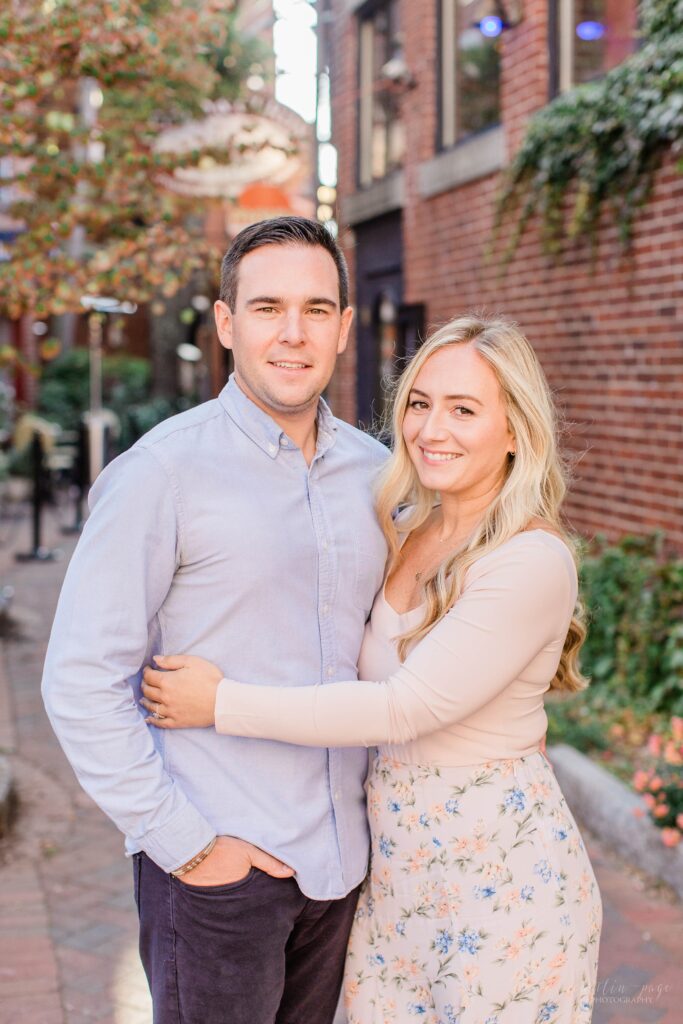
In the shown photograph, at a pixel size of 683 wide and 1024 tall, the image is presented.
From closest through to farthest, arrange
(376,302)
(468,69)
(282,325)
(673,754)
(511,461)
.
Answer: (282,325), (511,461), (673,754), (468,69), (376,302)

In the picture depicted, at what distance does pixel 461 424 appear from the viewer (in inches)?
92.9

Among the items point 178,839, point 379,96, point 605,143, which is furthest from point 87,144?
point 379,96

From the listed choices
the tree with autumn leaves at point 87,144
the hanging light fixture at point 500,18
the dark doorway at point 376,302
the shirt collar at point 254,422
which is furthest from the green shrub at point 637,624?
the dark doorway at point 376,302

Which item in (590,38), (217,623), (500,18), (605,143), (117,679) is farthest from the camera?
(500,18)

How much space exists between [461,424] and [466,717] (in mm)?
587

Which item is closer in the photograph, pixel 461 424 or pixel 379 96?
pixel 461 424

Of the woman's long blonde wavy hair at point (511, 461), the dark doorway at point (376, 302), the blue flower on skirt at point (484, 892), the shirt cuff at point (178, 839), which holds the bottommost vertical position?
the blue flower on skirt at point (484, 892)

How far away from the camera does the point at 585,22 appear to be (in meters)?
7.30

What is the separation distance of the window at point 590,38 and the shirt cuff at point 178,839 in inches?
238

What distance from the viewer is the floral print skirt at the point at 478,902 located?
219 centimetres

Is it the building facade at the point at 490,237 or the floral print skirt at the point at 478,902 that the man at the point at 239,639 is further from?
the building facade at the point at 490,237

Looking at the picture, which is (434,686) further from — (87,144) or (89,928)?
(87,144)

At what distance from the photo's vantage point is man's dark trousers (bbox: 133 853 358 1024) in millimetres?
2145

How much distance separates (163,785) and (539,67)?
261 inches
